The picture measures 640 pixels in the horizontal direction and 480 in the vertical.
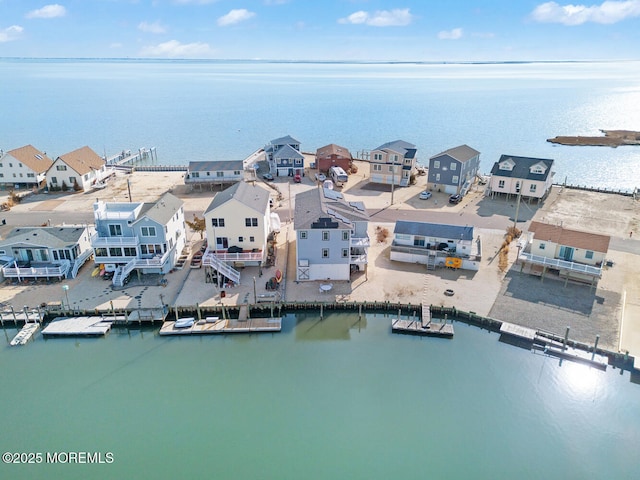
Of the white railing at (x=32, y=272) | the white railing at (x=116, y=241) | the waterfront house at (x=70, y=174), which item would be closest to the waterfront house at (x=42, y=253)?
the white railing at (x=32, y=272)

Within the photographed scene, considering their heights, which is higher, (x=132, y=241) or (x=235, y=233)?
(x=235, y=233)

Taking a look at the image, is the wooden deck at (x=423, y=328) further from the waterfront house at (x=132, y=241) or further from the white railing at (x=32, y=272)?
the white railing at (x=32, y=272)

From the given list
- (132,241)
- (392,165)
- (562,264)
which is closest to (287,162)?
(392,165)

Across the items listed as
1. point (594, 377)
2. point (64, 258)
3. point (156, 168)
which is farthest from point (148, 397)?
point (156, 168)

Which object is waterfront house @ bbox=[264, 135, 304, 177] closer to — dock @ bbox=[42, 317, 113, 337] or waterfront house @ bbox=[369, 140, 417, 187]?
waterfront house @ bbox=[369, 140, 417, 187]

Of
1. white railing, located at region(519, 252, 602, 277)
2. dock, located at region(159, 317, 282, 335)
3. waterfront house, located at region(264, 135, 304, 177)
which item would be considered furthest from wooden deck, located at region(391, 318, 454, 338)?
waterfront house, located at region(264, 135, 304, 177)

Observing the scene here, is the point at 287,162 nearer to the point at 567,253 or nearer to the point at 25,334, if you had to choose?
the point at 567,253

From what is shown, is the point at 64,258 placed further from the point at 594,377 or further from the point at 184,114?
the point at 184,114
